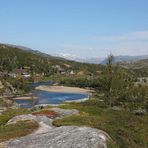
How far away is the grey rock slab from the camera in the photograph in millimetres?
26047

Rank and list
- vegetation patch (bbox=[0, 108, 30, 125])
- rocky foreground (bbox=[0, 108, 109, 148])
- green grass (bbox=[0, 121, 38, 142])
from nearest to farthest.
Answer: rocky foreground (bbox=[0, 108, 109, 148]) → green grass (bbox=[0, 121, 38, 142]) → vegetation patch (bbox=[0, 108, 30, 125])

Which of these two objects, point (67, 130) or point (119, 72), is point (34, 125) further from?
point (119, 72)

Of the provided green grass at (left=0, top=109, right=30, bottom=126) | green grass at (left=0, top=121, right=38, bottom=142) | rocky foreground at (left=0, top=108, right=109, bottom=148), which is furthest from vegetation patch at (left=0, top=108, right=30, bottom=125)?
rocky foreground at (left=0, top=108, right=109, bottom=148)

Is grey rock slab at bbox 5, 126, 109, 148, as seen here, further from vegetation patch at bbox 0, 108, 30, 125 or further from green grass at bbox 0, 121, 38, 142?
vegetation patch at bbox 0, 108, 30, 125

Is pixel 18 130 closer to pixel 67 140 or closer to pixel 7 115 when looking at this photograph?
pixel 67 140

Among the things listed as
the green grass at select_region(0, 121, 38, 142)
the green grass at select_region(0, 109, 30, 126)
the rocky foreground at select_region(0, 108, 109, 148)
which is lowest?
the green grass at select_region(0, 109, 30, 126)

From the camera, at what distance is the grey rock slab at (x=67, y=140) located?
85.5 ft

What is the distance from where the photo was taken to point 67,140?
27.1 m

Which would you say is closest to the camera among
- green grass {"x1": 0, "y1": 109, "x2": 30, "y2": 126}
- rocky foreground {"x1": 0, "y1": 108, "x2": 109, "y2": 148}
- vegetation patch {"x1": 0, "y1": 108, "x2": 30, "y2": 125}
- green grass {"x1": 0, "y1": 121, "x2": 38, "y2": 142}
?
rocky foreground {"x1": 0, "y1": 108, "x2": 109, "y2": 148}

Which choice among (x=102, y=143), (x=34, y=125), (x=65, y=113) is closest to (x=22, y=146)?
(x=102, y=143)

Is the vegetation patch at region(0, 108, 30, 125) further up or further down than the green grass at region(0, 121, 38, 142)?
further down

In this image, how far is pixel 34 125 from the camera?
3962 cm

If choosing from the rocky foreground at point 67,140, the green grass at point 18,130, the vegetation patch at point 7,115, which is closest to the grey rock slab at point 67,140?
the rocky foreground at point 67,140

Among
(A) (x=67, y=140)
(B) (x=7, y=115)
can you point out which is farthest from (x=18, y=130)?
(B) (x=7, y=115)
